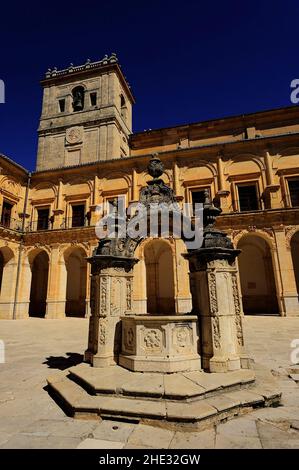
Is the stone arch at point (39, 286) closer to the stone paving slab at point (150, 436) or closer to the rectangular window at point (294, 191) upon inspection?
the rectangular window at point (294, 191)

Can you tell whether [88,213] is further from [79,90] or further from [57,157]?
[79,90]

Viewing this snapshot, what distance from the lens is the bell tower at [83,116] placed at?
992 inches

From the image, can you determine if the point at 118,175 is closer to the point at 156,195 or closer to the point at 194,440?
the point at 156,195

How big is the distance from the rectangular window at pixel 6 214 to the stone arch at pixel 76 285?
17.3 ft

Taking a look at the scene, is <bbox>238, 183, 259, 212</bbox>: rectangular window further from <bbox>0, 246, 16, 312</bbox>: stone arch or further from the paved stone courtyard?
<bbox>0, 246, 16, 312</bbox>: stone arch

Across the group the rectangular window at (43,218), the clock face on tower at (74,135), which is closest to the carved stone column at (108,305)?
the rectangular window at (43,218)

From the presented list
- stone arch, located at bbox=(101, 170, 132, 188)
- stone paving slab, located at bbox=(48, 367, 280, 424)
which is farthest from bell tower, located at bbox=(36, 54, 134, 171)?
stone paving slab, located at bbox=(48, 367, 280, 424)

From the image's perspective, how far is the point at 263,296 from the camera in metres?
20.0

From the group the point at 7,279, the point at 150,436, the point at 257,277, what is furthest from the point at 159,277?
the point at 150,436

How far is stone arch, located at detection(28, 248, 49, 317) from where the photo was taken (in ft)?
77.4

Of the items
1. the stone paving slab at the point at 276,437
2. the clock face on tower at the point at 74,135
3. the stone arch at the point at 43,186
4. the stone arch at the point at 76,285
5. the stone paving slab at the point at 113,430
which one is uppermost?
the clock face on tower at the point at 74,135

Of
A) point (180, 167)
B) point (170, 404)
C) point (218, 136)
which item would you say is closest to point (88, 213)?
point (180, 167)

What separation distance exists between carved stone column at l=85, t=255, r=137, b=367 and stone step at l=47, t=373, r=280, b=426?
139 centimetres
